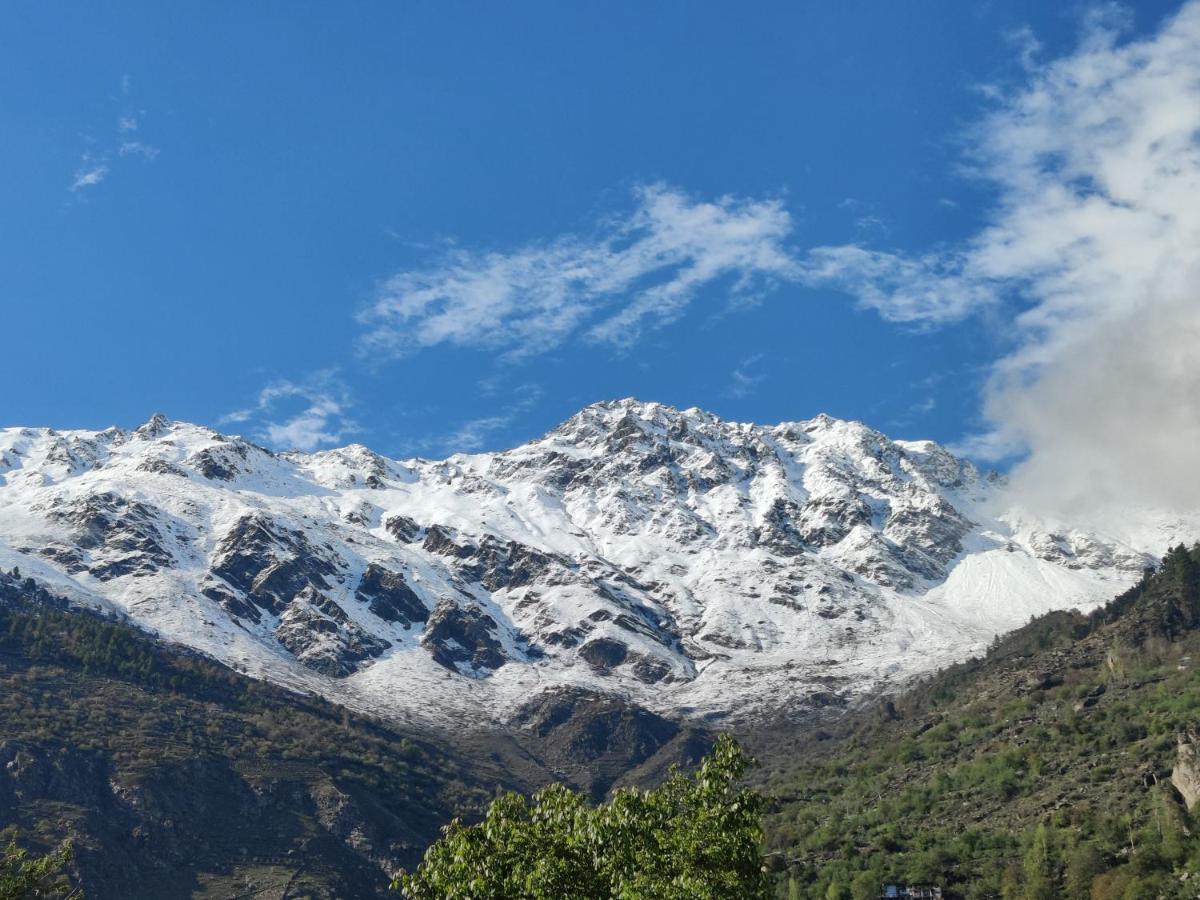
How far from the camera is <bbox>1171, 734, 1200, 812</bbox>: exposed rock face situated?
117 meters

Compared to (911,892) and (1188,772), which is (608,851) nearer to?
(911,892)

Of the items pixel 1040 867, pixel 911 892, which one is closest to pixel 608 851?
pixel 1040 867

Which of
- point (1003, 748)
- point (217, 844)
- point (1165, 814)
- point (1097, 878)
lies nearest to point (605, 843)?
point (1097, 878)

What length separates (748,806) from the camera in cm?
4506

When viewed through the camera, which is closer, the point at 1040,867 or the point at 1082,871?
the point at 1082,871

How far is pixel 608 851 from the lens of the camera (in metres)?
42.4

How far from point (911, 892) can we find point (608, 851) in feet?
304

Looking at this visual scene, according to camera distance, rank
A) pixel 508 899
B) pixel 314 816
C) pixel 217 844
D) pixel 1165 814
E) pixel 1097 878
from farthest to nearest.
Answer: pixel 314 816
pixel 217 844
pixel 1165 814
pixel 1097 878
pixel 508 899

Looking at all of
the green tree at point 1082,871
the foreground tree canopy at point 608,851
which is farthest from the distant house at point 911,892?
the foreground tree canopy at point 608,851

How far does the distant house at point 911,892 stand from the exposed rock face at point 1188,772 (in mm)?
24129

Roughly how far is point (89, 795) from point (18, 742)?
14.6 meters

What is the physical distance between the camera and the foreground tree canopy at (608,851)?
40.8m

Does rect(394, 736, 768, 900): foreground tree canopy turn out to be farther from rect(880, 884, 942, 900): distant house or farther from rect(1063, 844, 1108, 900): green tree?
rect(880, 884, 942, 900): distant house

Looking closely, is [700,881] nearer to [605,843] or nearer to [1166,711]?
[605,843]
